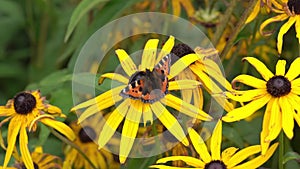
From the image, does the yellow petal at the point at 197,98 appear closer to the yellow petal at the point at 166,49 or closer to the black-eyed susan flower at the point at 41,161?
the yellow petal at the point at 166,49

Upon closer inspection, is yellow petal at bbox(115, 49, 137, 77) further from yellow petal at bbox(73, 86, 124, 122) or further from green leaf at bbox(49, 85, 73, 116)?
green leaf at bbox(49, 85, 73, 116)

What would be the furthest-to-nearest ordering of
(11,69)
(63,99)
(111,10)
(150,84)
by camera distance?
(11,69) < (111,10) < (63,99) < (150,84)

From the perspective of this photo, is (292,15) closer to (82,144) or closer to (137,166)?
(137,166)

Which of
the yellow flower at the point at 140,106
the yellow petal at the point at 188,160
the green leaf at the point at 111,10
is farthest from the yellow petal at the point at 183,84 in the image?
the green leaf at the point at 111,10

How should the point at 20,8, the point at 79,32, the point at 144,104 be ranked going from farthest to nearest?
the point at 20,8 < the point at 79,32 < the point at 144,104

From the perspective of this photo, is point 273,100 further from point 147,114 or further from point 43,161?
point 43,161

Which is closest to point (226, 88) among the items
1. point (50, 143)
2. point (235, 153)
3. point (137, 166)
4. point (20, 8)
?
point (235, 153)

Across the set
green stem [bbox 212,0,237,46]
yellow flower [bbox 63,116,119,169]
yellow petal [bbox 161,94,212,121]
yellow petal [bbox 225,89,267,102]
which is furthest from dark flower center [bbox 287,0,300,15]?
yellow flower [bbox 63,116,119,169]

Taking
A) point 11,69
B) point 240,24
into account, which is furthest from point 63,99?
point 11,69
